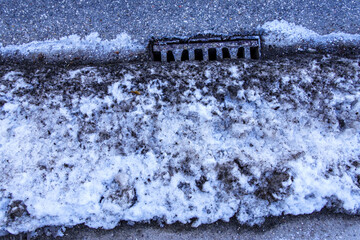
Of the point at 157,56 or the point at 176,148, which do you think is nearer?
the point at 176,148

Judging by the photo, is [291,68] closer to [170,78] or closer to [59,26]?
[170,78]

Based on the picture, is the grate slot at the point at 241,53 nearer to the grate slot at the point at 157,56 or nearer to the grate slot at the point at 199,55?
the grate slot at the point at 199,55

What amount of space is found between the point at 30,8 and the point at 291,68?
1.94 meters

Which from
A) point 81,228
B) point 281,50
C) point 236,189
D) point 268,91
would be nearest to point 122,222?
point 81,228

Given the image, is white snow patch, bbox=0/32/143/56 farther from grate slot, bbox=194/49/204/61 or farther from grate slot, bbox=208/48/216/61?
grate slot, bbox=208/48/216/61

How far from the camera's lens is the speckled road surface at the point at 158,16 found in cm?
183

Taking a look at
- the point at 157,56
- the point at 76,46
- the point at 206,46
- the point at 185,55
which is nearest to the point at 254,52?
the point at 206,46

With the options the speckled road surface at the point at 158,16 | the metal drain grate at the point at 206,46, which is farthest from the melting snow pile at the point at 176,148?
the speckled road surface at the point at 158,16

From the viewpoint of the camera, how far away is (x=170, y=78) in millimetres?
1640

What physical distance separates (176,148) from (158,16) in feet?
3.31

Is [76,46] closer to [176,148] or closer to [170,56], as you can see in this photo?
[170,56]

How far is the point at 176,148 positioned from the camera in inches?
61.0

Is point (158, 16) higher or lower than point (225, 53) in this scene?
higher

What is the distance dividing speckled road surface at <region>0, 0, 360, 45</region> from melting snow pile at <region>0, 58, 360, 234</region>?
0.44 meters
